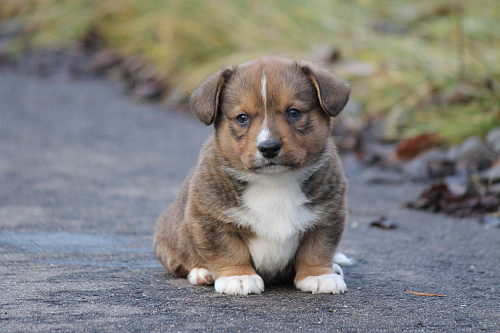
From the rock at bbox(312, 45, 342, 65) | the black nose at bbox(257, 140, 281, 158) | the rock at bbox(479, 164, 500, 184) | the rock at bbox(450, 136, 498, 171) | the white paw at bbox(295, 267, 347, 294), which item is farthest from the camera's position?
the rock at bbox(312, 45, 342, 65)

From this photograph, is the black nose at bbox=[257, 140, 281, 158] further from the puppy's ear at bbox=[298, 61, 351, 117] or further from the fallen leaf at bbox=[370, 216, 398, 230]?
the fallen leaf at bbox=[370, 216, 398, 230]

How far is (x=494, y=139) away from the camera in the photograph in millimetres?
7637

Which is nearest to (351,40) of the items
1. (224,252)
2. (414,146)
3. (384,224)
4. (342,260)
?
(414,146)

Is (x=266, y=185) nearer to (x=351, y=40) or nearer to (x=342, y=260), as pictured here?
(x=342, y=260)

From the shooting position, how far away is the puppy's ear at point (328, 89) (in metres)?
4.08

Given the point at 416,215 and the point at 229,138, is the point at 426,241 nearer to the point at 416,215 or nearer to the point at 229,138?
the point at 416,215

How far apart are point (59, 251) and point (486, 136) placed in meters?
5.43

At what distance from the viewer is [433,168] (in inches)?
301

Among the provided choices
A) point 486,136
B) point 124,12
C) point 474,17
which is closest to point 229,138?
point 486,136

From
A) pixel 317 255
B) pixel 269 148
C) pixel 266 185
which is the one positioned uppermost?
pixel 269 148

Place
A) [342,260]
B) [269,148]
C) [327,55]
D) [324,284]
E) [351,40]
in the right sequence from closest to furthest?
1. [269,148]
2. [324,284]
3. [342,260]
4. [327,55]
5. [351,40]

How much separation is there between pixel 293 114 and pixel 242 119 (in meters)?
0.32

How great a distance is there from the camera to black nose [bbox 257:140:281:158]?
3.78 metres

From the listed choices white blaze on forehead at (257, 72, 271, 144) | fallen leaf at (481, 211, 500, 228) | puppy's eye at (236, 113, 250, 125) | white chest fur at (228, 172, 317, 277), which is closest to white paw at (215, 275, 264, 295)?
white chest fur at (228, 172, 317, 277)
